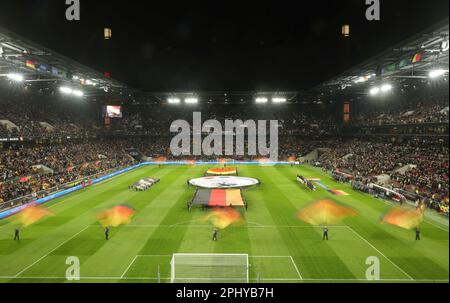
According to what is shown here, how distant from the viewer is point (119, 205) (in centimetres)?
3278

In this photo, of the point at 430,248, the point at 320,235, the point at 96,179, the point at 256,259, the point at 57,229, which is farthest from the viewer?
the point at 96,179

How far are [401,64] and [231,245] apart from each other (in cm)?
2863

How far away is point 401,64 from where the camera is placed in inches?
1404

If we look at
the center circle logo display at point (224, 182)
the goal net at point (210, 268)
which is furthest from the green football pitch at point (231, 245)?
the center circle logo display at point (224, 182)

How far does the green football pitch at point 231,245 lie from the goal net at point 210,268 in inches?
24.3

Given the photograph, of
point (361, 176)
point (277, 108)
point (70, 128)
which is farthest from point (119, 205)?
point (277, 108)

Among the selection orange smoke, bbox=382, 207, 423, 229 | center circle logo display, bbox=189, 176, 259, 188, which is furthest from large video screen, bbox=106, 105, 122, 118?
orange smoke, bbox=382, 207, 423, 229

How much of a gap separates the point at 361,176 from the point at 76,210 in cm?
3532

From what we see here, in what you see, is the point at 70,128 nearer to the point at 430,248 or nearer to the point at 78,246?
the point at 78,246

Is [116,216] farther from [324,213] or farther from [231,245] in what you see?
[324,213]

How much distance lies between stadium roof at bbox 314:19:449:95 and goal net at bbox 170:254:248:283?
555 inches

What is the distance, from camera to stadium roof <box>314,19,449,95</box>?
88.6ft

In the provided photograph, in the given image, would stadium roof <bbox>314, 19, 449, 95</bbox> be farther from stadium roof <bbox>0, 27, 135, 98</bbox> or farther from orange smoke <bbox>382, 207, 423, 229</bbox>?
stadium roof <bbox>0, 27, 135, 98</bbox>

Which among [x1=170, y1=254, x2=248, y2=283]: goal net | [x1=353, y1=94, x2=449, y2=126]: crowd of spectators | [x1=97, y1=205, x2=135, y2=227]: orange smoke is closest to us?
[x1=170, y1=254, x2=248, y2=283]: goal net
